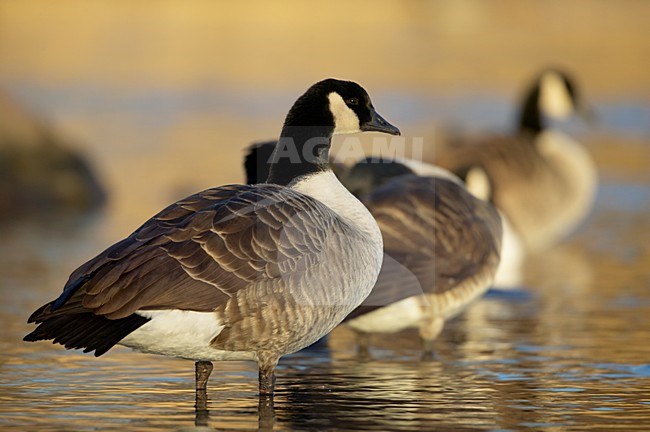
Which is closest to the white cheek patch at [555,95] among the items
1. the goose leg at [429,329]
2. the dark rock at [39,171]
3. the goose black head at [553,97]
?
the goose black head at [553,97]

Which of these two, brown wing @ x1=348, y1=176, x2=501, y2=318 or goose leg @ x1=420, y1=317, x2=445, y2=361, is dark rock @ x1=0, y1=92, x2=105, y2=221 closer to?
brown wing @ x1=348, y1=176, x2=501, y2=318

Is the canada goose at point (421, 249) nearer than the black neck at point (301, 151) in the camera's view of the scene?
No

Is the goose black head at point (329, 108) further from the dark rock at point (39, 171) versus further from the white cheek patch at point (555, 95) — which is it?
the white cheek patch at point (555, 95)

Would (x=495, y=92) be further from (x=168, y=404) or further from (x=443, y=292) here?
(x=168, y=404)

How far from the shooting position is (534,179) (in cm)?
1392

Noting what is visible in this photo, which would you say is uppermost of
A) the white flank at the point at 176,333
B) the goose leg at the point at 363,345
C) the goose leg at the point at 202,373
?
the white flank at the point at 176,333

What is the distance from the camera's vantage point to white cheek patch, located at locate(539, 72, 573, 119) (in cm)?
Result: 1541

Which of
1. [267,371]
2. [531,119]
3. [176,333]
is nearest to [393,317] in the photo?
[267,371]

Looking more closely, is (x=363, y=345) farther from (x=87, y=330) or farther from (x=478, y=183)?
(x=87, y=330)

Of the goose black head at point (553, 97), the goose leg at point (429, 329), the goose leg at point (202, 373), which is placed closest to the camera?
the goose leg at point (202, 373)

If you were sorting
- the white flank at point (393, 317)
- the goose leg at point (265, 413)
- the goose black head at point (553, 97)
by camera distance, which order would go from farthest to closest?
the goose black head at point (553, 97) → the white flank at point (393, 317) → the goose leg at point (265, 413)

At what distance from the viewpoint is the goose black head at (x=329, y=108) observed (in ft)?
23.7

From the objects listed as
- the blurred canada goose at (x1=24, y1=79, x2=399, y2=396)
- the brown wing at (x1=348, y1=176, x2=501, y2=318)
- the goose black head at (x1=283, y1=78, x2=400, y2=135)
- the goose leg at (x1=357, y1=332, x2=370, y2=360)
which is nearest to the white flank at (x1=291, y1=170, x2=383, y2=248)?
the blurred canada goose at (x1=24, y1=79, x2=399, y2=396)

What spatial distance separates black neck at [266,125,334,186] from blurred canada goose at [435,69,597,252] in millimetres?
6040
